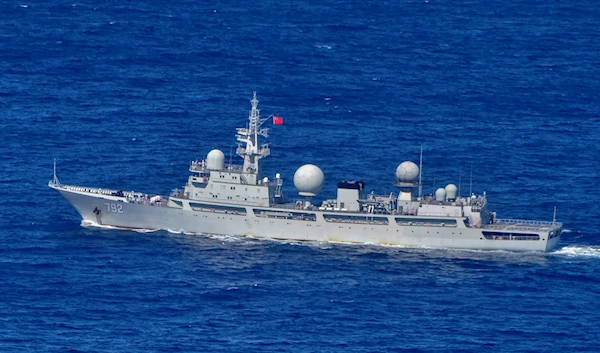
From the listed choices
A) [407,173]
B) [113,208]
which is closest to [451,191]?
[407,173]

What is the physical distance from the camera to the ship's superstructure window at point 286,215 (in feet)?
572

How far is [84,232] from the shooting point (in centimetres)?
17638

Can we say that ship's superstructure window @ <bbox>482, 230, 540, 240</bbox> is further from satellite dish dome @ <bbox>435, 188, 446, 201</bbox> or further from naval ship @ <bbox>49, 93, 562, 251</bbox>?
satellite dish dome @ <bbox>435, 188, 446, 201</bbox>

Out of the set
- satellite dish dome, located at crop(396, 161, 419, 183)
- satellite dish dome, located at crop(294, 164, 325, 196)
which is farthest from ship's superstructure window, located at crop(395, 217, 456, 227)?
satellite dish dome, located at crop(294, 164, 325, 196)

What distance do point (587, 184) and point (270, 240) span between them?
4058 centimetres

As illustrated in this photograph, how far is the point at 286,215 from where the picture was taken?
17475 cm

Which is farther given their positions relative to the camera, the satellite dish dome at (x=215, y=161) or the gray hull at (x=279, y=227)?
the satellite dish dome at (x=215, y=161)

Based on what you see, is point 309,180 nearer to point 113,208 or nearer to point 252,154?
point 252,154

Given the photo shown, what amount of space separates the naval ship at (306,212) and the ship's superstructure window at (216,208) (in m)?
0.11

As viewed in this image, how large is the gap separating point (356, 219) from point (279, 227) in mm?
8502

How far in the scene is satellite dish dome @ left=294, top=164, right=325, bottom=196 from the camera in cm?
17512

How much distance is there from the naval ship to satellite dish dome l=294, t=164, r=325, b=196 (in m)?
0.11

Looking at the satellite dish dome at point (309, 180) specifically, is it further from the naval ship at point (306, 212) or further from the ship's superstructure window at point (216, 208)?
the ship's superstructure window at point (216, 208)

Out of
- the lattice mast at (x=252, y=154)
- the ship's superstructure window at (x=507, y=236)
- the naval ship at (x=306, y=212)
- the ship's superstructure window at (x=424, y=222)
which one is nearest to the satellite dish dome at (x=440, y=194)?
the naval ship at (x=306, y=212)
